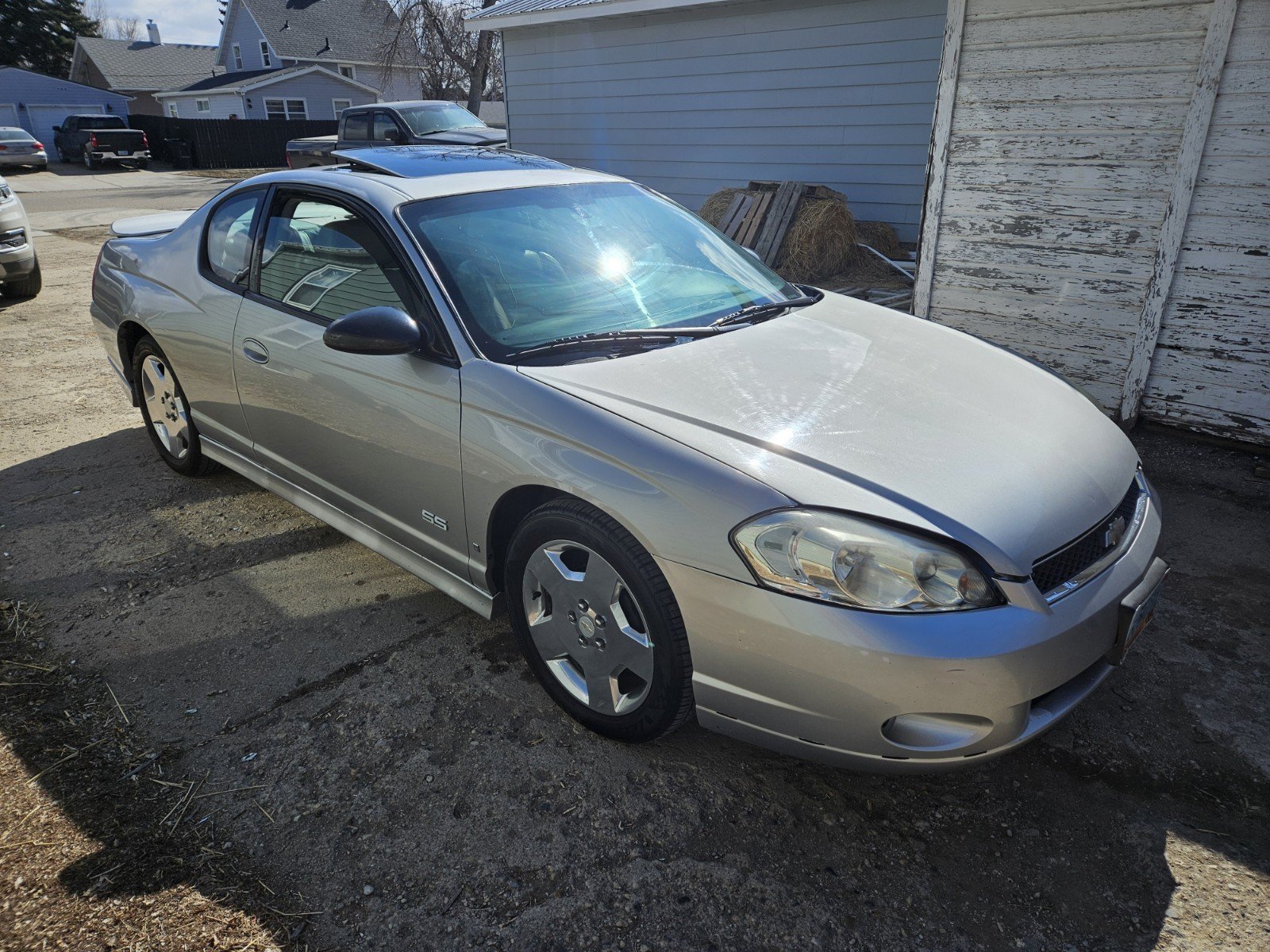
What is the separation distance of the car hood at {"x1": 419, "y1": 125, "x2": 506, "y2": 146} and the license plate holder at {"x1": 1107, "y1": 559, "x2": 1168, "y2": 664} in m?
12.7

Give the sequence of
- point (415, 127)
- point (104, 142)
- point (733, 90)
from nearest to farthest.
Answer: point (733, 90) < point (415, 127) < point (104, 142)

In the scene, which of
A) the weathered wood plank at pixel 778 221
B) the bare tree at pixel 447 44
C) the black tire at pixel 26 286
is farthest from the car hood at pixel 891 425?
the bare tree at pixel 447 44

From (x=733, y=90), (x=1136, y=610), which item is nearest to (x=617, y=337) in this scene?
(x=1136, y=610)

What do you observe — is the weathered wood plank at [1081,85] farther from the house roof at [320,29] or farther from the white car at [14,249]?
the house roof at [320,29]

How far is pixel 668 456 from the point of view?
2072 mm

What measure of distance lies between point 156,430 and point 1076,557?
4.30 m

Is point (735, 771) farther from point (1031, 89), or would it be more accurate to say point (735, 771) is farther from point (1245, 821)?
point (1031, 89)

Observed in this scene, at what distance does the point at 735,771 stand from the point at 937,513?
0.98 m

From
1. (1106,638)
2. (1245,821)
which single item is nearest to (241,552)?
(1106,638)

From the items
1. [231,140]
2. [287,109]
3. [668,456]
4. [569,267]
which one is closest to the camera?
[668,456]

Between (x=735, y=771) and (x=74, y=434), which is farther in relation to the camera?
(x=74, y=434)

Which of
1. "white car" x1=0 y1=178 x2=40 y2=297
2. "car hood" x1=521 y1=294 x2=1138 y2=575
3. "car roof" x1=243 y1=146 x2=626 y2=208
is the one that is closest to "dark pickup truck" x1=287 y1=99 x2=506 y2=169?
"white car" x1=0 y1=178 x2=40 y2=297

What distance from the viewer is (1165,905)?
1.96 metres

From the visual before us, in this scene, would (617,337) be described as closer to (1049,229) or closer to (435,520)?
(435,520)
